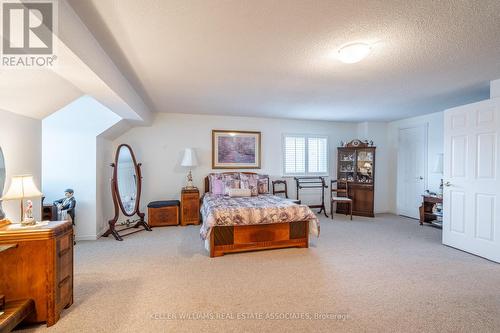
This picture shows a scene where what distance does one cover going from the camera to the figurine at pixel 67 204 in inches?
139

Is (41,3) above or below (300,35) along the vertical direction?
below

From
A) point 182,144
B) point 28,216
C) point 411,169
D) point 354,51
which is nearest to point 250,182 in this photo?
point 182,144

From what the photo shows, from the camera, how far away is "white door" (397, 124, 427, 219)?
17.4 feet

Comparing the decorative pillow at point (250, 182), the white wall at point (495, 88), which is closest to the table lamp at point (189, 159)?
the decorative pillow at point (250, 182)

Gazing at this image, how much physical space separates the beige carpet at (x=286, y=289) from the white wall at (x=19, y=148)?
1.02 m

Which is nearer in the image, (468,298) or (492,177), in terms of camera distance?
(468,298)

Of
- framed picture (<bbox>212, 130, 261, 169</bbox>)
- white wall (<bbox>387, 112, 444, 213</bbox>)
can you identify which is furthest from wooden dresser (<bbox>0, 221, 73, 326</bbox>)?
white wall (<bbox>387, 112, 444, 213</bbox>)

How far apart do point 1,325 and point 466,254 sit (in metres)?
5.16

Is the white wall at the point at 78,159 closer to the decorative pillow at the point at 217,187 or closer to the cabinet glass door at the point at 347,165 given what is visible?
the decorative pillow at the point at 217,187

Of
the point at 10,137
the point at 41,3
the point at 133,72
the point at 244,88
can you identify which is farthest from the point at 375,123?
the point at 10,137

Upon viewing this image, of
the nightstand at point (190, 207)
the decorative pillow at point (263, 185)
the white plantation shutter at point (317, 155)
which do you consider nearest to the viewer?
the nightstand at point (190, 207)

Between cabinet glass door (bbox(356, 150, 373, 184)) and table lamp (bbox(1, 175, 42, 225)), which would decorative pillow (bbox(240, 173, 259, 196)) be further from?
table lamp (bbox(1, 175, 42, 225))

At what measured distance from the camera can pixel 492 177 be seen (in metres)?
3.07

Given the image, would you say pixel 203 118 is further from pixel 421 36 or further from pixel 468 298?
pixel 468 298
